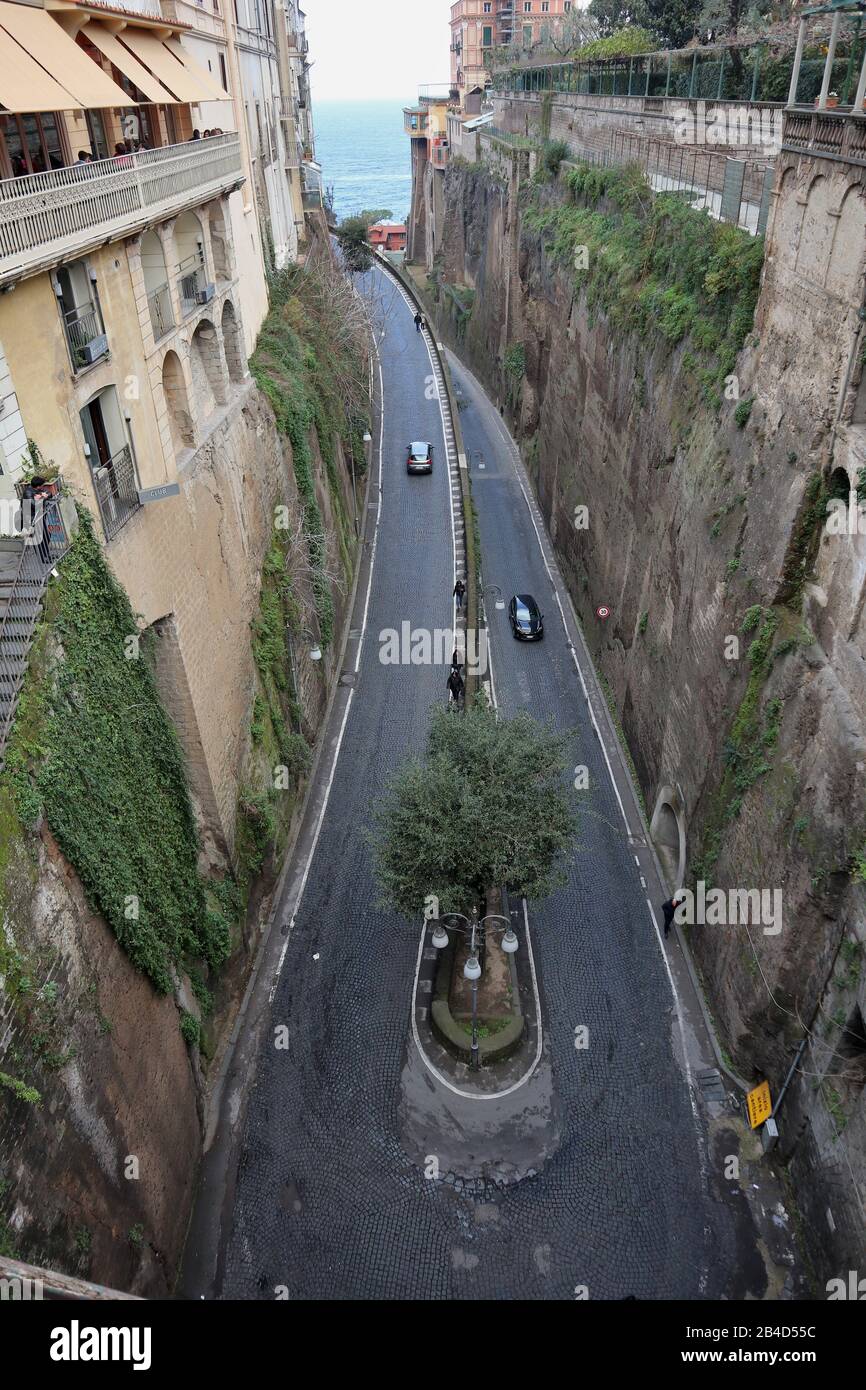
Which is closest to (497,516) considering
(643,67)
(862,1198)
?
(643,67)

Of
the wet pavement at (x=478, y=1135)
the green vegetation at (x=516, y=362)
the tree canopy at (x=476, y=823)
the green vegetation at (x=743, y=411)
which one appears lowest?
the wet pavement at (x=478, y=1135)

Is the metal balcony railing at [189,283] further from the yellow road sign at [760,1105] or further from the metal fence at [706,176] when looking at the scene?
the yellow road sign at [760,1105]

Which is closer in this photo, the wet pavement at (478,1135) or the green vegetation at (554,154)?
the wet pavement at (478,1135)

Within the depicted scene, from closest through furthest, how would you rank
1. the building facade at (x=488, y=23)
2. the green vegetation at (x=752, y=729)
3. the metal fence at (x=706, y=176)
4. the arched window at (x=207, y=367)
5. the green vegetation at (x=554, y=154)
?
the green vegetation at (x=752, y=729), the metal fence at (x=706, y=176), the arched window at (x=207, y=367), the green vegetation at (x=554, y=154), the building facade at (x=488, y=23)

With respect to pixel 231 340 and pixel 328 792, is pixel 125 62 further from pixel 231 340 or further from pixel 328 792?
pixel 328 792

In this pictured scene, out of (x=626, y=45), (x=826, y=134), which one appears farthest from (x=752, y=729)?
(x=626, y=45)

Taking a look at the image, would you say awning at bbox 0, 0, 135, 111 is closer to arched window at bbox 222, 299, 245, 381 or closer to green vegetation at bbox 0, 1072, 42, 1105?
arched window at bbox 222, 299, 245, 381

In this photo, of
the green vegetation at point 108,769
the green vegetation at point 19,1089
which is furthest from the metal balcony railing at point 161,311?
the green vegetation at point 19,1089
